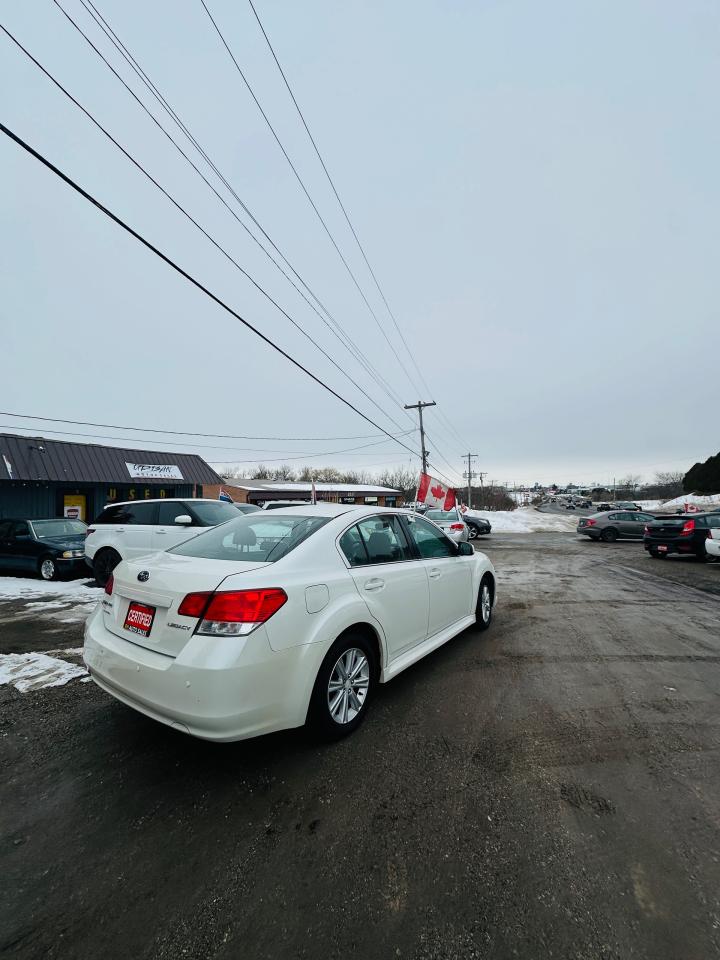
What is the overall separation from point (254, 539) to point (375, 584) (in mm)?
957

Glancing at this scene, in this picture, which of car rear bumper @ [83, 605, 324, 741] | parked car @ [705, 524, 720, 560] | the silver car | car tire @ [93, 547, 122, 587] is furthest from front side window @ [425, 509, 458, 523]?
car rear bumper @ [83, 605, 324, 741]

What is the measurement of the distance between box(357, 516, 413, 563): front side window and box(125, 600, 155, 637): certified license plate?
154 cm

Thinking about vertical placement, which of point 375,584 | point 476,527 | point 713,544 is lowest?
point 476,527

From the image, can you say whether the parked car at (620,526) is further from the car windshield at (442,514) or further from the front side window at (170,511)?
the front side window at (170,511)

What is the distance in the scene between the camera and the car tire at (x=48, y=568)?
893 cm

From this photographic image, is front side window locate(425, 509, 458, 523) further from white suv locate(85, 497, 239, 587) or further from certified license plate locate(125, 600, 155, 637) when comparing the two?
certified license plate locate(125, 600, 155, 637)

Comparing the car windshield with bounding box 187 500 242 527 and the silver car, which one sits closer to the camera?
the car windshield with bounding box 187 500 242 527

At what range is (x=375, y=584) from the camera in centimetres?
323

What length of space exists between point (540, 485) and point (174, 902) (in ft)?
670

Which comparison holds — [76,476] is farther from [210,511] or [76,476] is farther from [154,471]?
[210,511]

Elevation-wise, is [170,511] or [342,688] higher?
[170,511]

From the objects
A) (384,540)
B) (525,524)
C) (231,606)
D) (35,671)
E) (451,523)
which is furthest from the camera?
(525,524)

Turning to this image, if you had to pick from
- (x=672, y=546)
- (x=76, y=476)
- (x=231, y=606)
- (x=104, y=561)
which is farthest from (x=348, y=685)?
(x=76, y=476)

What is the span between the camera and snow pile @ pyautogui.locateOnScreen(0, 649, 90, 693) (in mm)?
3781
